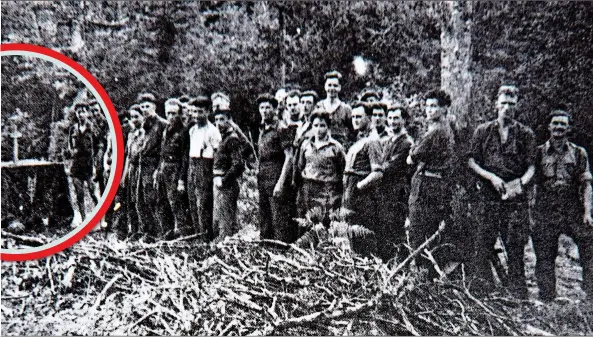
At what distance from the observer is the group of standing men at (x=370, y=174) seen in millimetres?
3648

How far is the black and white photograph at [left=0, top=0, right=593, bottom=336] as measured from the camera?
3650 millimetres

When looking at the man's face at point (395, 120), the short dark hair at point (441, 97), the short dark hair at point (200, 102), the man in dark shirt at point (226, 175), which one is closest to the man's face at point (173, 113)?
the short dark hair at point (200, 102)

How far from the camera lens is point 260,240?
380cm

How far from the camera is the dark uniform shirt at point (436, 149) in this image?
3.66 m

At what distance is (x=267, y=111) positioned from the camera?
3.74 metres

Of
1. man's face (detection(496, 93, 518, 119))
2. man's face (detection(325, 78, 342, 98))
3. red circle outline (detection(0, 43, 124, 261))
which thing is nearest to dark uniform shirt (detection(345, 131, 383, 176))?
man's face (detection(325, 78, 342, 98))

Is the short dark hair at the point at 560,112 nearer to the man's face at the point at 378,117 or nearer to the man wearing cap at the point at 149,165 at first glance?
the man's face at the point at 378,117

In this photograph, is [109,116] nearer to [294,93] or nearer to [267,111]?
[267,111]

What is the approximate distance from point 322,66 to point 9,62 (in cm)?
217

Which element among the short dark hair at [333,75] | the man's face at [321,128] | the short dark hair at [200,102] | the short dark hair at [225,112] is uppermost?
the short dark hair at [333,75]

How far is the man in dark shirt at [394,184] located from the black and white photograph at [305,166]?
1cm

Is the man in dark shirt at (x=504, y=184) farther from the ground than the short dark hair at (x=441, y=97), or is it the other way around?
the short dark hair at (x=441, y=97)

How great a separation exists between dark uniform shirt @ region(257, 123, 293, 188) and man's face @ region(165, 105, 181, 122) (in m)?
0.60

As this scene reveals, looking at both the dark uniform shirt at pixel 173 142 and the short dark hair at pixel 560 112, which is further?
the dark uniform shirt at pixel 173 142
